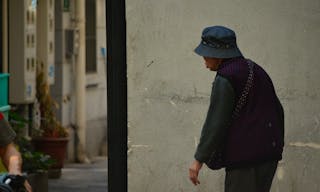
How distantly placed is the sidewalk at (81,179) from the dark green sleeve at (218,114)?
7.08 metres

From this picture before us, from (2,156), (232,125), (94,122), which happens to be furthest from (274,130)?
(94,122)

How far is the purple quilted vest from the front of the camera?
763cm

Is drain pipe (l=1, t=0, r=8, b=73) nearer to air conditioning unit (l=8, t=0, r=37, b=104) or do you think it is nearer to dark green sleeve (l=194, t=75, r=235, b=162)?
air conditioning unit (l=8, t=0, r=37, b=104)

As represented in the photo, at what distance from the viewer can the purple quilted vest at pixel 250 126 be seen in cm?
763

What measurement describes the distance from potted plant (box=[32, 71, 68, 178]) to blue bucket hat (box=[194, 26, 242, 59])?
878 centimetres

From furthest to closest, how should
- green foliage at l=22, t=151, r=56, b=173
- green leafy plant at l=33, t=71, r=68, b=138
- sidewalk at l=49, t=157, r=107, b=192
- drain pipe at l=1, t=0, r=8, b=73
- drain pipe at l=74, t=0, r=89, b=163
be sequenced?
drain pipe at l=74, t=0, r=89, b=163 < green leafy plant at l=33, t=71, r=68, b=138 < drain pipe at l=1, t=0, r=8, b=73 < sidewalk at l=49, t=157, r=107, b=192 < green foliage at l=22, t=151, r=56, b=173

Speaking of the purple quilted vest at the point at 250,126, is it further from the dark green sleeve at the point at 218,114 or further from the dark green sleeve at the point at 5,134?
the dark green sleeve at the point at 5,134

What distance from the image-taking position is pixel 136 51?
396 inches

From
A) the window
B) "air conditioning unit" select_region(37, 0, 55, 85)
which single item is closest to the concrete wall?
"air conditioning unit" select_region(37, 0, 55, 85)

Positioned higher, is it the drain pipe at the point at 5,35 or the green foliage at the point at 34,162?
the drain pipe at the point at 5,35

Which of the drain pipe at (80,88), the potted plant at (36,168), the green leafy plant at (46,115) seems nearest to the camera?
the potted plant at (36,168)

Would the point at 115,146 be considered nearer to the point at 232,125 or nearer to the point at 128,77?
the point at 128,77

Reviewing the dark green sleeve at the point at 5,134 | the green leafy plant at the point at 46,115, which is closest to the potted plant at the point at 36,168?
the green leafy plant at the point at 46,115

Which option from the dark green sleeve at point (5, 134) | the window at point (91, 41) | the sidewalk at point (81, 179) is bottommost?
the sidewalk at point (81, 179)
